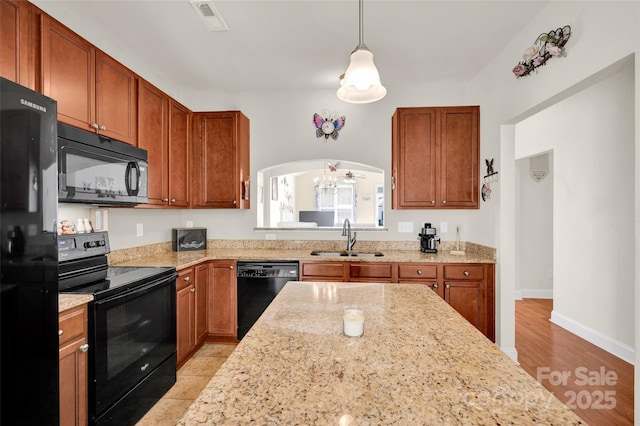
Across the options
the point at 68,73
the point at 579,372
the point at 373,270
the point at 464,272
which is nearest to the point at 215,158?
the point at 68,73

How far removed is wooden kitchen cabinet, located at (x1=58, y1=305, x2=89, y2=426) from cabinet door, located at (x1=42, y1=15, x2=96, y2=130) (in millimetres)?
1140

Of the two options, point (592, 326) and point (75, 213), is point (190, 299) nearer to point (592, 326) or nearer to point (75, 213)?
point (75, 213)

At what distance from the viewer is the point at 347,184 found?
4898 millimetres

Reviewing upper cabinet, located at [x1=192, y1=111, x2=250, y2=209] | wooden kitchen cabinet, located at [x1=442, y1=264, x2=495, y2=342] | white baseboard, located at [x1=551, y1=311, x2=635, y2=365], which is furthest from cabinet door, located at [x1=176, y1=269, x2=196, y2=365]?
white baseboard, located at [x1=551, y1=311, x2=635, y2=365]

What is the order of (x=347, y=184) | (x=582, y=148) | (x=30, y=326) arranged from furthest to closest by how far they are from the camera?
(x=347, y=184)
(x=582, y=148)
(x=30, y=326)

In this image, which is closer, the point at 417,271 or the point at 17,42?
the point at 17,42

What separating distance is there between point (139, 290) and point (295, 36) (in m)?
2.23

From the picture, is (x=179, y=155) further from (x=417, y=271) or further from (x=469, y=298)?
(x=469, y=298)

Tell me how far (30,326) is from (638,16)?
3.03 m

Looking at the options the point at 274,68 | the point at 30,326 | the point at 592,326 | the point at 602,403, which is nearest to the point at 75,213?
the point at 30,326

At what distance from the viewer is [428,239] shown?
340 centimetres

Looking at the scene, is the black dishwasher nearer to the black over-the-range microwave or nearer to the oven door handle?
the oven door handle

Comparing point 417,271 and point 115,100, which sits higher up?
point 115,100

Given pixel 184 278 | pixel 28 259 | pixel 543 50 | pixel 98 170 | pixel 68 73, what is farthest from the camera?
pixel 184 278
